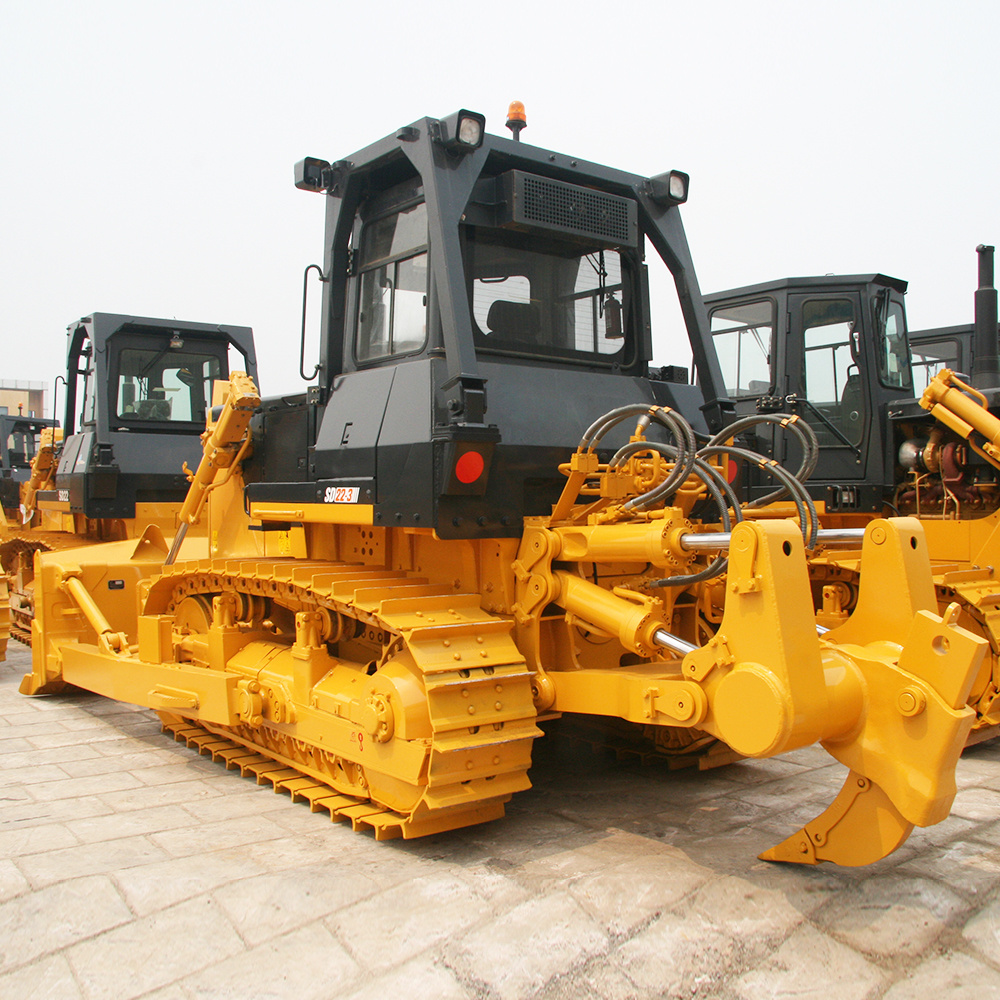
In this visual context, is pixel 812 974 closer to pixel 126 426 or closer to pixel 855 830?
pixel 855 830

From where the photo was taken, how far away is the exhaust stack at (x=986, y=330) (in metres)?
7.88

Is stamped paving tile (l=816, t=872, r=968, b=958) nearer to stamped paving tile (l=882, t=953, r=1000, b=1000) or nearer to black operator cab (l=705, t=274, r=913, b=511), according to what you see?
stamped paving tile (l=882, t=953, r=1000, b=1000)

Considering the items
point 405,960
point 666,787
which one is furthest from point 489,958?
point 666,787

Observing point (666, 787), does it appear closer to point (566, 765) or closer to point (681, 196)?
point (566, 765)

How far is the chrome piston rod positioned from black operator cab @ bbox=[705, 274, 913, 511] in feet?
13.1

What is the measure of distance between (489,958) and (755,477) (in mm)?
5959

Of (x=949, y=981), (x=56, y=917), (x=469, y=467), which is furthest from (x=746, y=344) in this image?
(x=56, y=917)

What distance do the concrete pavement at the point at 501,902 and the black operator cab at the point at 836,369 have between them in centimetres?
353

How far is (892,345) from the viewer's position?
8.25 m

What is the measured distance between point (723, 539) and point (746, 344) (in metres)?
5.49

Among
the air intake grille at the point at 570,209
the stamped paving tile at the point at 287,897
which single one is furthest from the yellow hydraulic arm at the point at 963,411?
the stamped paving tile at the point at 287,897

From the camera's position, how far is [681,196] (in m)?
5.46

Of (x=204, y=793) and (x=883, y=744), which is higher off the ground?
(x=883, y=744)

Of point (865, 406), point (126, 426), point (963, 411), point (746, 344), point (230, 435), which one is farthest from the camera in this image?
point (126, 426)
